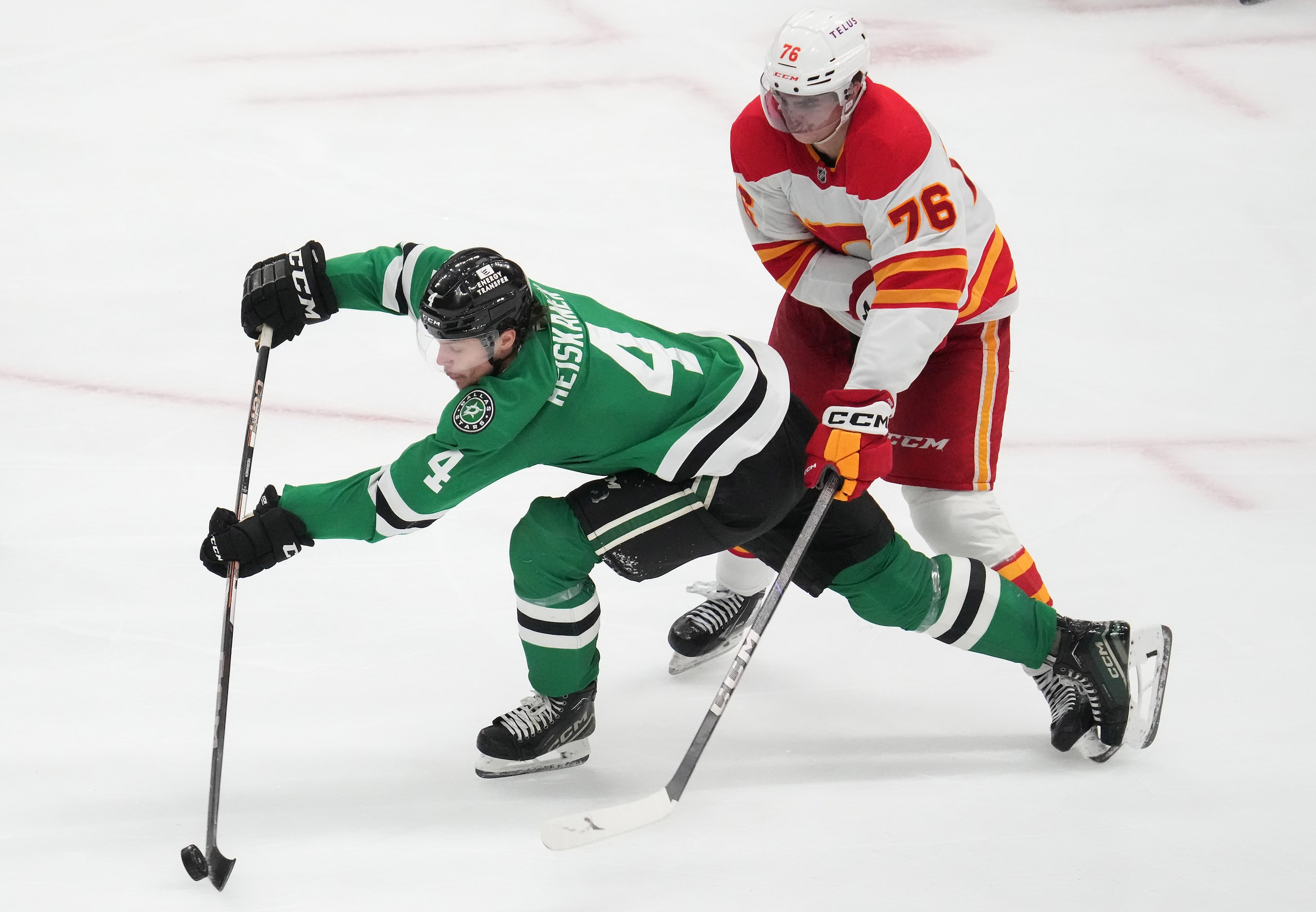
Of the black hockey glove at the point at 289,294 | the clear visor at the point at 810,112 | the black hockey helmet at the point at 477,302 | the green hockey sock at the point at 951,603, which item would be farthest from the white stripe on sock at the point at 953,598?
the black hockey glove at the point at 289,294

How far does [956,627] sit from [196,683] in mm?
1504

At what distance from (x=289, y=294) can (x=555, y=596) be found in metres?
0.77

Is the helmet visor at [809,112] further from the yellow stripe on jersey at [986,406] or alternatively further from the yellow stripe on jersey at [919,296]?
the yellow stripe on jersey at [986,406]

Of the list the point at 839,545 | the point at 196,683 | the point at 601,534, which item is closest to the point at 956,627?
the point at 839,545

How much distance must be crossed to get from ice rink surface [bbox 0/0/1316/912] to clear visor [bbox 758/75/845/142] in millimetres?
1173

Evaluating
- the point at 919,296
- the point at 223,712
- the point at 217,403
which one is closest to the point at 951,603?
the point at 919,296

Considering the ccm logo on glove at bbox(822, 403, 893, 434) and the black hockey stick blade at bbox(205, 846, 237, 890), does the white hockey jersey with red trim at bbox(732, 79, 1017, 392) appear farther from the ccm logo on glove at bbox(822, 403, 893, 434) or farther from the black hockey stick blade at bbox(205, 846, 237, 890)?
the black hockey stick blade at bbox(205, 846, 237, 890)

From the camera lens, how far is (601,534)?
2.45 metres

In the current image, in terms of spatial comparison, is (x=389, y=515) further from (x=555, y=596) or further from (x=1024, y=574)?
(x=1024, y=574)

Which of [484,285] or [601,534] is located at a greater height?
[484,285]

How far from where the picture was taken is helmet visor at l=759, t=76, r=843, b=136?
8.45 feet

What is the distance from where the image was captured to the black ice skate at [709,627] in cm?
310

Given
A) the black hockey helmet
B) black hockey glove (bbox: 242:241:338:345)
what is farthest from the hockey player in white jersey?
black hockey glove (bbox: 242:241:338:345)

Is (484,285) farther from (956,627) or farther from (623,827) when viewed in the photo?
(956,627)
